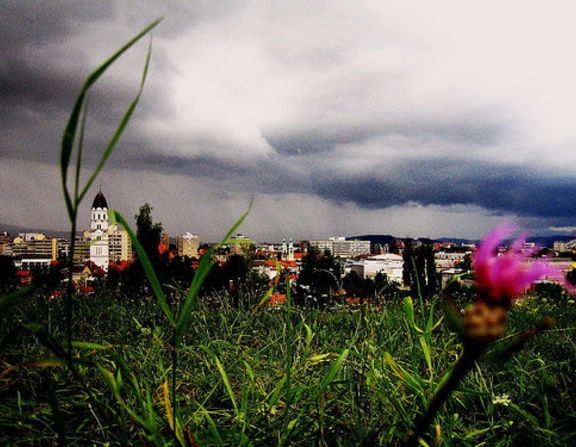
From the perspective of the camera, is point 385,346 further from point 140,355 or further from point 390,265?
point 390,265

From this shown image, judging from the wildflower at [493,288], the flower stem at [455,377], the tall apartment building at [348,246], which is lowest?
the tall apartment building at [348,246]

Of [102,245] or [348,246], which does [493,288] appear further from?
[348,246]

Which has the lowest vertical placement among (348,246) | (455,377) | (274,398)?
(348,246)

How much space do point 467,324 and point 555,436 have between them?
1433 millimetres

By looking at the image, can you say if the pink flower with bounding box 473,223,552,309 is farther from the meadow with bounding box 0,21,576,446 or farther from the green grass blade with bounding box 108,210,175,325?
the green grass blade with bounding box 108,210,175,325

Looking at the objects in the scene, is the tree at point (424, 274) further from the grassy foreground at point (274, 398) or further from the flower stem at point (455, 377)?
the flower stem at point (455, 377)

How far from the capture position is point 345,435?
128 cm

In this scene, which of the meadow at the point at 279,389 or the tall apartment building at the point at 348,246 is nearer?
the meadow at the point at 279,389

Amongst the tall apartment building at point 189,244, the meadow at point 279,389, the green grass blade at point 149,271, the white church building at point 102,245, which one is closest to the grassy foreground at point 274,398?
the meadow at point 279,389

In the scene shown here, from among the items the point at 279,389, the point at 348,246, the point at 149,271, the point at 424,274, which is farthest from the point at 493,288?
the point at 348,246

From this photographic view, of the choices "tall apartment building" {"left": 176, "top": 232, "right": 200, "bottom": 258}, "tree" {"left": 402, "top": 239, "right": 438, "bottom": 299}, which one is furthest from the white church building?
"tree" {"left": 402, "top": 239, "right": 438, "bottom": 299}

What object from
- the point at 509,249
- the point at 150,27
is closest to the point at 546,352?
the point at 509,249

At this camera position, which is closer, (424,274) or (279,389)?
(279,389)

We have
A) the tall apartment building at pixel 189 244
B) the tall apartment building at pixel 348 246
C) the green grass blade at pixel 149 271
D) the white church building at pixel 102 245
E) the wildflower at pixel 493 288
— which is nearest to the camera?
the wildflower at pixel 493 288
